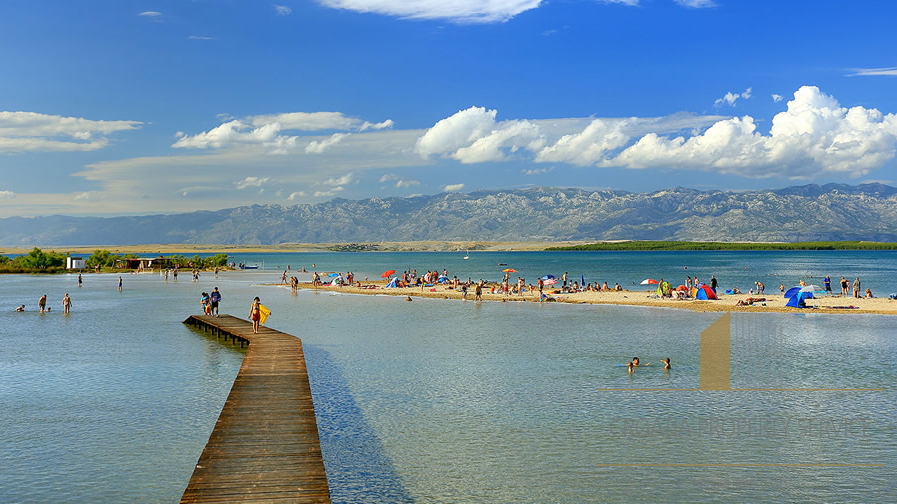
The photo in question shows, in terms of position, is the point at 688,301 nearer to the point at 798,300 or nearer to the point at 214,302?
the point at 798,300

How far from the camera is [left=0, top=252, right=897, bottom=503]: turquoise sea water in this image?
17.2 meters

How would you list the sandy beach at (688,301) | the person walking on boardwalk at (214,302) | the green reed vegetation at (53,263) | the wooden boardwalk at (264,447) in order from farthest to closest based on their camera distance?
the green reed vegetation at (53,263) < the sandy beach at (688,301) < the person walking on boardwalk at (214,302) < the wooden boardwalk at (264,447)

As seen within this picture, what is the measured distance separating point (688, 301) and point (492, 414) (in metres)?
46.4

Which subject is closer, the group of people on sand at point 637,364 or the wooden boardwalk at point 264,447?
the wooden boardwalk at point 264,447

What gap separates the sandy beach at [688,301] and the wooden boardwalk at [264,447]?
43.4 metres

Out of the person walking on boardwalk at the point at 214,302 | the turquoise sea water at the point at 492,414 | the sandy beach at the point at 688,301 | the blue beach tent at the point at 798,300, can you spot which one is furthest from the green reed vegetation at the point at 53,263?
the blue beach tent at the point at 798,300

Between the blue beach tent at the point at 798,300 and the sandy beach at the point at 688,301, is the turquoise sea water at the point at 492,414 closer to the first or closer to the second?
the sandy beach at the point at 688,301

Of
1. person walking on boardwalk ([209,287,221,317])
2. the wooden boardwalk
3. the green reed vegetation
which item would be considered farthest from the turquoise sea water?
the green reed vegetation

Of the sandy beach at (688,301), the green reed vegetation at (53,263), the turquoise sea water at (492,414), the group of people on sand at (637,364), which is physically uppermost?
the green reed vegetation at (53,263)

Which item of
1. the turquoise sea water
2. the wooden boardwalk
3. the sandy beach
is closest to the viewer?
the wooden boardwalk

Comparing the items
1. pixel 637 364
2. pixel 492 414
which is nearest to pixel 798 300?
pixel 637 364

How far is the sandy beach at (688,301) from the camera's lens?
189ft

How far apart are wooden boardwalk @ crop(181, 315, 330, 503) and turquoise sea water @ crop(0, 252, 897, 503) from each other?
1.17m

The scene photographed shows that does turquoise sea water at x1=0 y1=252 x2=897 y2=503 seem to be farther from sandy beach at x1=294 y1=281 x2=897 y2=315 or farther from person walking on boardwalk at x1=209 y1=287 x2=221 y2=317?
sandy beach at x1=294 y1=281 x2=897 y2=315
